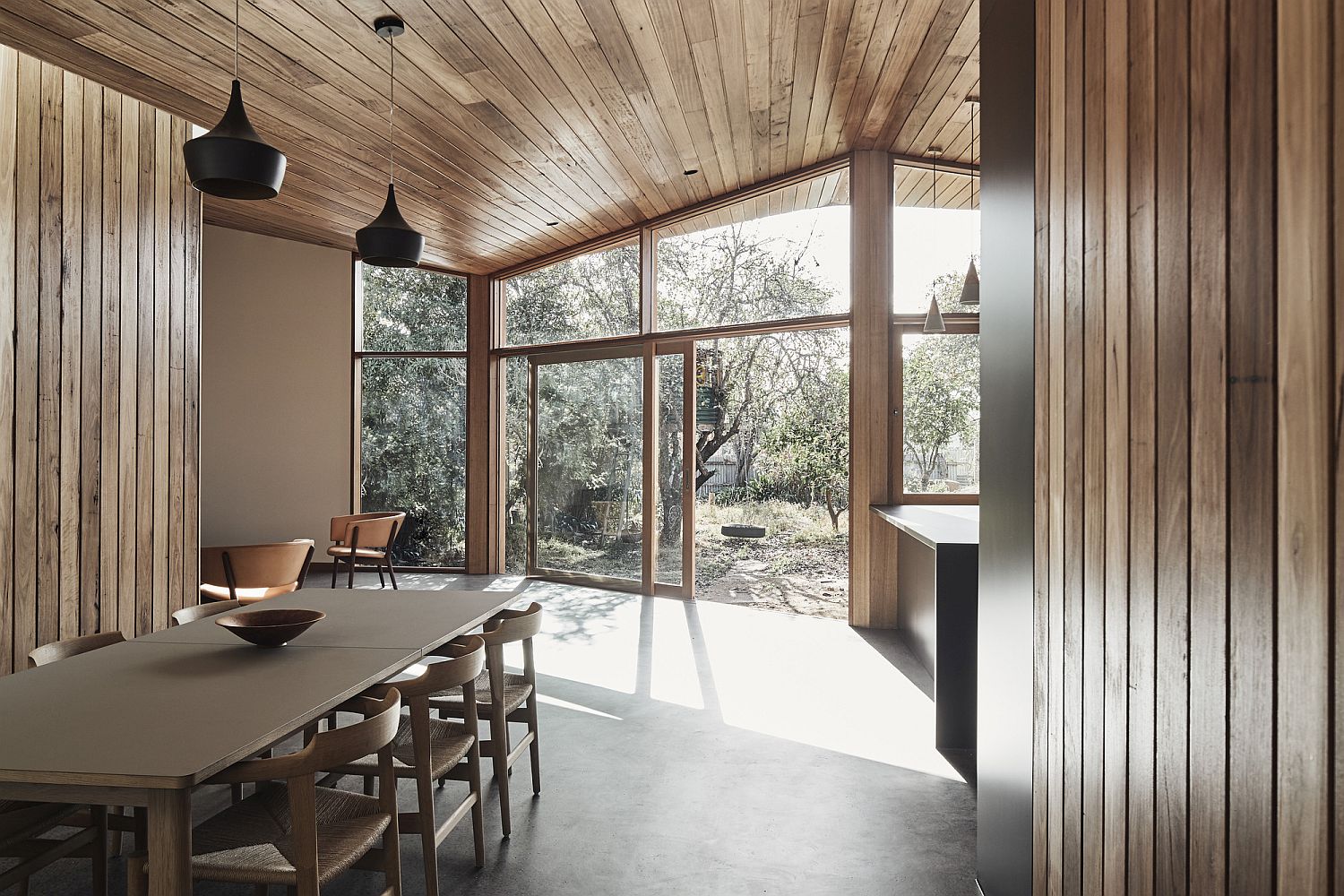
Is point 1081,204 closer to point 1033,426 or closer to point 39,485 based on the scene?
point 1033,426

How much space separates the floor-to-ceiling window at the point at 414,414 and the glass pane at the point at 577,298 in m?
0.85

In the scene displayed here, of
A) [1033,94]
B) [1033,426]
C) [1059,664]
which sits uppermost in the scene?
[1033,94]

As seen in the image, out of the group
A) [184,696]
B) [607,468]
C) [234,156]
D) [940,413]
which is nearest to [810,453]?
[607,468]

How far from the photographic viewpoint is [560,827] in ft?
8.75

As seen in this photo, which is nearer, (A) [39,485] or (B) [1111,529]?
(B) [1111,529]

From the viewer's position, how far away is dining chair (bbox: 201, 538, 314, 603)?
4891 millimetres

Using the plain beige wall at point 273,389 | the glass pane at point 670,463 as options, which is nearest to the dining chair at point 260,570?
the plain beige wall at point 273,389

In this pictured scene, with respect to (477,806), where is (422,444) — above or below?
above

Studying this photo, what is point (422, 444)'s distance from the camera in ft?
26.3

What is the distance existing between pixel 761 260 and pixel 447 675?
497 cm

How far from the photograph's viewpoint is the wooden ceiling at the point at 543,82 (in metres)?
3.31

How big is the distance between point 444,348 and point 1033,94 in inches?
278

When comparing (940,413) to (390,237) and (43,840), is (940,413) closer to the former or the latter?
(390,237)

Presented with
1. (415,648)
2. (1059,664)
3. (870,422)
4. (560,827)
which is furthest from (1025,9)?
(870,422)
